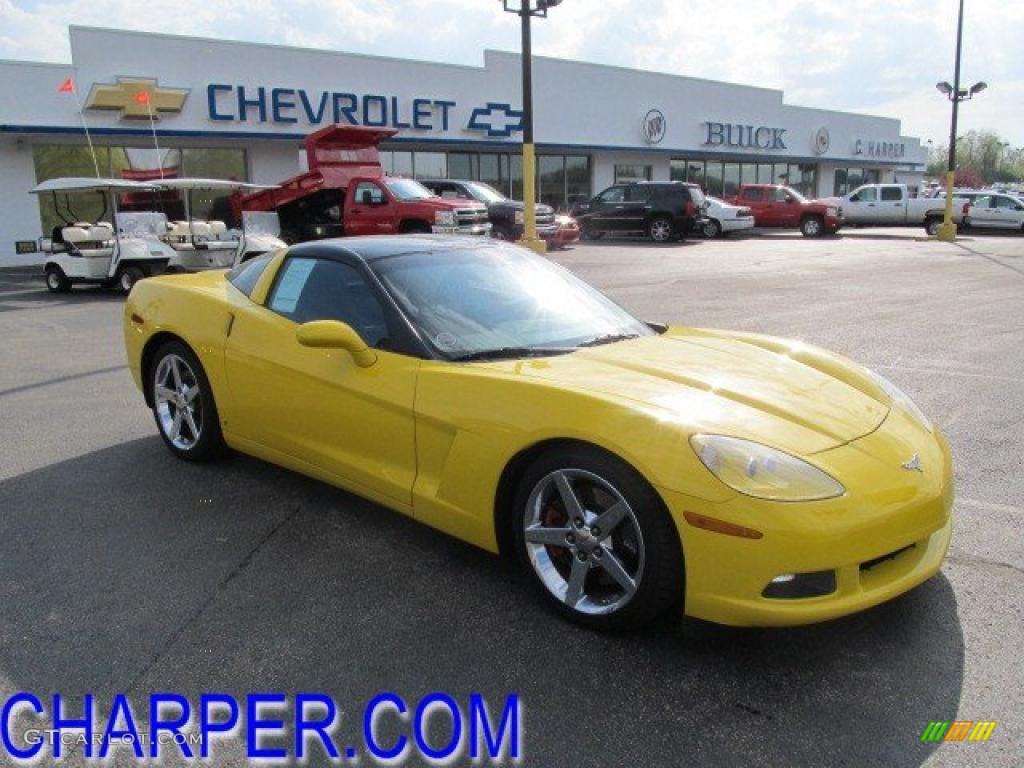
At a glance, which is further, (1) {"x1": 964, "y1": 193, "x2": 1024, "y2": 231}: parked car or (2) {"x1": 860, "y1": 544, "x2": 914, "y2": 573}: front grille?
(1) {"x1": 964, "y1": 193, "x2": 1024, "y2": 231}: parked car

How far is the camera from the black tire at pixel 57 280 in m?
14.5

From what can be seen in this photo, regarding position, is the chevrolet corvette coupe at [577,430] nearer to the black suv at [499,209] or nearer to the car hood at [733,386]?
the car hood at [733,386]

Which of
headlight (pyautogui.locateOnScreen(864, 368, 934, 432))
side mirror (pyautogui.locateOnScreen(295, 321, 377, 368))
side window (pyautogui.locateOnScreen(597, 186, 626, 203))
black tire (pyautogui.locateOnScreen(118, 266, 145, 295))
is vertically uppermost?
side window (pyautogui.locateOnScreen(597, 186, 626, 203))

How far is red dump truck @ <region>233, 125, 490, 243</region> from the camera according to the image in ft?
57.2

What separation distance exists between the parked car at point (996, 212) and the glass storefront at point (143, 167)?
2456 centimetres

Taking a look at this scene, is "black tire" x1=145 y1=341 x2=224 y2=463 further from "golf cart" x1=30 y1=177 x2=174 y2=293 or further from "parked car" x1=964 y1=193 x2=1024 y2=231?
"parked car" x1=964 y1=193 x2=1024 y2=231

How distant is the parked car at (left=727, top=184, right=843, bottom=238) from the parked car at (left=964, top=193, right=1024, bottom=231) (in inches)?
207

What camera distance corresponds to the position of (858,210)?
3156 centimetres

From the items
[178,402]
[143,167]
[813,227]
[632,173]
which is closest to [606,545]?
[178,402]

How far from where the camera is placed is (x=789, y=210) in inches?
1135

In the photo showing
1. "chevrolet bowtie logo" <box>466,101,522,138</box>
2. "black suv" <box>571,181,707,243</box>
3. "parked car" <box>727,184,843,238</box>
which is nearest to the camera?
"black suv" <box>571,181,707,243</box>

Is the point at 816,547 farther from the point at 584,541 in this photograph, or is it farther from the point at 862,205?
the point at 862,205

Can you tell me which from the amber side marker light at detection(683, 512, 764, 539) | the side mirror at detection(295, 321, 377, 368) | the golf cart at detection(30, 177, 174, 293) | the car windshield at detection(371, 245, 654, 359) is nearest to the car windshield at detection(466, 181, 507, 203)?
the golf cart at detection(30, 177, 174, 293)

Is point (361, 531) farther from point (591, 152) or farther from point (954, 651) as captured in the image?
point (591, 152)
